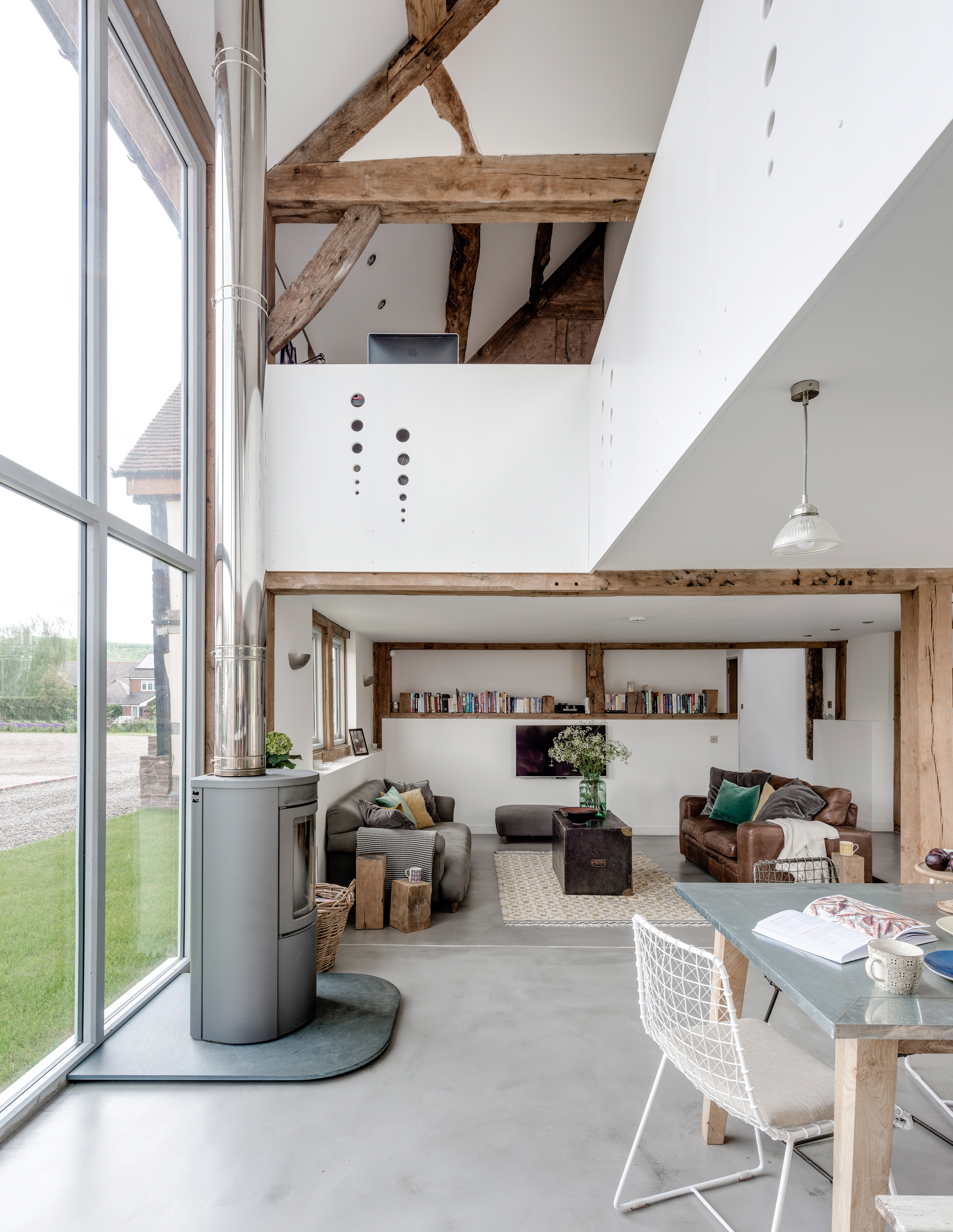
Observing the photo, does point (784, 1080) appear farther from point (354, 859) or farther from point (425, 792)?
point (425, 792)

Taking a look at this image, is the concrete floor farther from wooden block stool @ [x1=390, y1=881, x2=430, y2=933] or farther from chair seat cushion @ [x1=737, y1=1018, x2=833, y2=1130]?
wooden block stool @ [x1=390, y1=881, x2=430, y2=933]

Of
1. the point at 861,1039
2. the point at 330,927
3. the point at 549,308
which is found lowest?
the point at 330,927

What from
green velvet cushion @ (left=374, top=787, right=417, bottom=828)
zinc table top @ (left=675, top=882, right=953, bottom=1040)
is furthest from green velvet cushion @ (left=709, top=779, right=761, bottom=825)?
zinc table top @ (left=675, top=882, right=953, bottom=1040)

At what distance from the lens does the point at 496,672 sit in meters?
9.10

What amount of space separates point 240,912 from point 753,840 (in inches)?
157

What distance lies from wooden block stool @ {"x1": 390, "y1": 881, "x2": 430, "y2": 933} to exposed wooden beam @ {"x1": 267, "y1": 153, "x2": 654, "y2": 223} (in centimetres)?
401

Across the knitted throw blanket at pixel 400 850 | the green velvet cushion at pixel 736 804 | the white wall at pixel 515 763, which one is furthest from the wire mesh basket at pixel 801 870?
the white wall at pixel 515 763

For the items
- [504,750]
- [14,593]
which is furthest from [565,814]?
[14,593]

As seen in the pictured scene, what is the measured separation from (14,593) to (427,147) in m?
3.62

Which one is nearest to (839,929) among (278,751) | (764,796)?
(278,751)

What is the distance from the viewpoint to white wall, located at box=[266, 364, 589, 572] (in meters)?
4.32

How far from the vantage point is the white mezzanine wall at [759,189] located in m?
1.02

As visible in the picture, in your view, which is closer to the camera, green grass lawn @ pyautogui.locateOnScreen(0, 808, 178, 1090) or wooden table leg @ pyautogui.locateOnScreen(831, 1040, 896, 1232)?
wooden table leg @ pyautogui.locateOnScreen(831, 1040, 896, 1232)

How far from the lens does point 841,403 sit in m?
1.89
